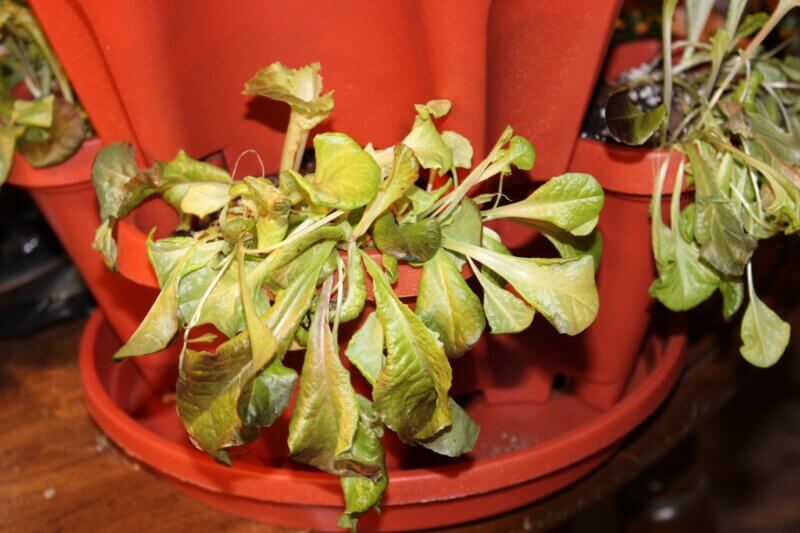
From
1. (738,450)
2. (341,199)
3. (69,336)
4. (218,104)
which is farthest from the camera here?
(738,450)

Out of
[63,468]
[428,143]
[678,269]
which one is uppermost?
[428,143]

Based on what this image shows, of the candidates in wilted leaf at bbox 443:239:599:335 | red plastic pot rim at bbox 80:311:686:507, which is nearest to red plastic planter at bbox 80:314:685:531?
red plastic pot rim at bbox 80:311:686:507

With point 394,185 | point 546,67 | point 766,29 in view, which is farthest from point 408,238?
point 766,29

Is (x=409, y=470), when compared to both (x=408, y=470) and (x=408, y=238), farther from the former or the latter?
(x=408, y=238)

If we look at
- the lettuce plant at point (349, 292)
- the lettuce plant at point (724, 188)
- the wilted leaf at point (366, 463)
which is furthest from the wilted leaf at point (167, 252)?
the lettuce plant at point (724, 188)

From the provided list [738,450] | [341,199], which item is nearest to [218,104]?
[341,199]

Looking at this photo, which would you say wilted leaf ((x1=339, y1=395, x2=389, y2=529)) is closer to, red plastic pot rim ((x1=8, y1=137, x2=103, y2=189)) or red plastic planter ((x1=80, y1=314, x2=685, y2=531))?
red plastic planter ((x1=80, y1=314, x2=685, y2=531))

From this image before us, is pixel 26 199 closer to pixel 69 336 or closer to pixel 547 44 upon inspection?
pixel 69 336
